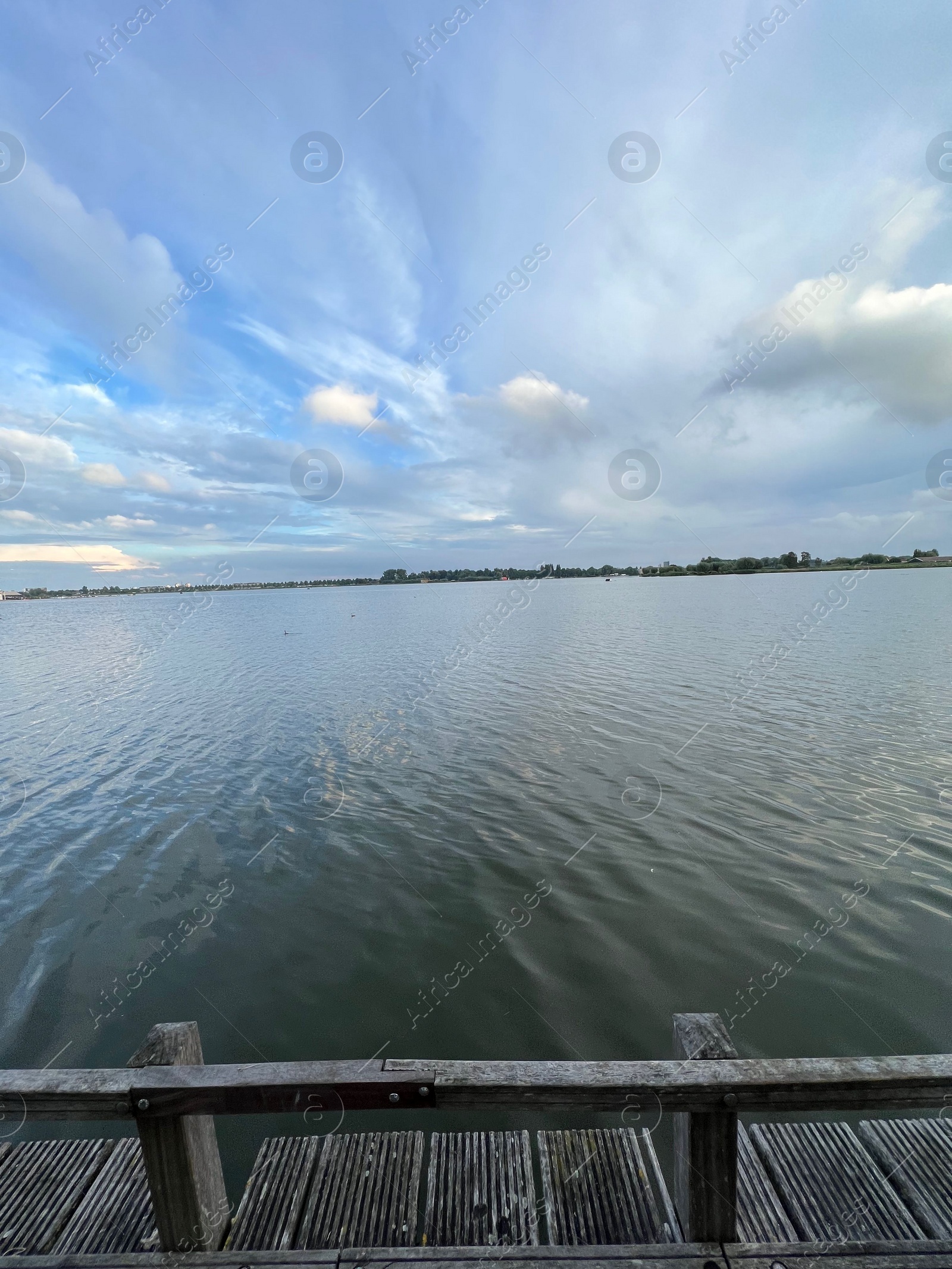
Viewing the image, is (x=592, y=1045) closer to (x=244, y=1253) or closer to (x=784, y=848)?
(x=244, y=1253)

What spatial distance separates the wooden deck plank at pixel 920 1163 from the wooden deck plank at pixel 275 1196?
428cm

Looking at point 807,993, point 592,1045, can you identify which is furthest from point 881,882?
point 592,1045

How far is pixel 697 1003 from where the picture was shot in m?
7.41

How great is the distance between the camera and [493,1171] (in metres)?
4.16

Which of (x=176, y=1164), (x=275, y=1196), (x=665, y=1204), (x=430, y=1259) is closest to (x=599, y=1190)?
(x=665, y=1204)

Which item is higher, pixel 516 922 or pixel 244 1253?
pixel 244 1253

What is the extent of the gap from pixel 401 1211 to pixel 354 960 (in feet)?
16.3

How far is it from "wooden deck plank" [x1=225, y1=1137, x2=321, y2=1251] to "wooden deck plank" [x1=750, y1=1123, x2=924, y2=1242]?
11.4 feet

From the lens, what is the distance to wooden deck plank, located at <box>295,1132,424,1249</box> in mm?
3734

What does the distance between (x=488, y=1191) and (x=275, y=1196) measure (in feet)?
5.11

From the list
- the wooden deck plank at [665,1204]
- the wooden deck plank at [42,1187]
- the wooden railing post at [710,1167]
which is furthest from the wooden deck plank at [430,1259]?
the wooden deck plank at [42,1187]

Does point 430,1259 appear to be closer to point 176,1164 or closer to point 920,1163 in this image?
point 176,1164

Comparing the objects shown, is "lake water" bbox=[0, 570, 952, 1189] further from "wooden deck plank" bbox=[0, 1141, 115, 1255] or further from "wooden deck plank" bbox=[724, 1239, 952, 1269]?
"wooden deck plank" bbox=[724, 1239, 952, 1269]

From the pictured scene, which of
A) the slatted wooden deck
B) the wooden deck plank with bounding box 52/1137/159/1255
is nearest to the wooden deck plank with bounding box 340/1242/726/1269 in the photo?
the slatted wooden deck
